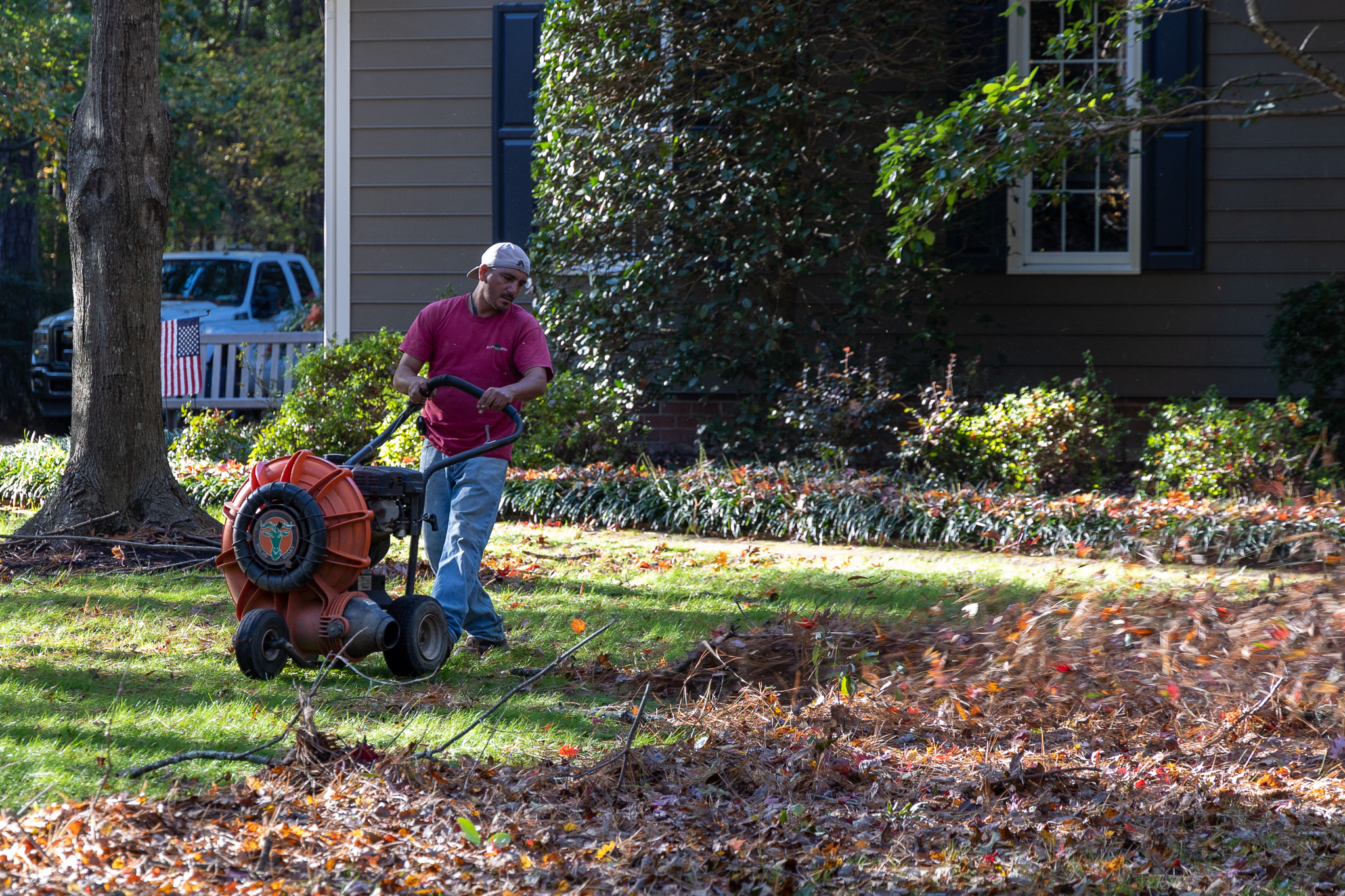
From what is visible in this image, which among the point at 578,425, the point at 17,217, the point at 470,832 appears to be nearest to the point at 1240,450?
the point at 578,425

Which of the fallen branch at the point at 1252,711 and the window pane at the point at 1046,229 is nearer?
the fallen branch at the point at 1252,711

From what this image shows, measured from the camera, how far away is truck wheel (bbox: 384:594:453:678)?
4.79 m

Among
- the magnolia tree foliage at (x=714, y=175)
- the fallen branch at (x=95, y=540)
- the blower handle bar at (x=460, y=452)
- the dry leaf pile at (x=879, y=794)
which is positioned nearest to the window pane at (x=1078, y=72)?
the magnolia tree foliage at (x=714, y=175)

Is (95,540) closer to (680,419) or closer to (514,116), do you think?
(680,419)

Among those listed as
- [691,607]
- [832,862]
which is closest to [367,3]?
[691,607]

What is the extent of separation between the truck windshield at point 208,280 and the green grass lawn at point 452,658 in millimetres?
7621

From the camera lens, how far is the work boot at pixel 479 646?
540 cm

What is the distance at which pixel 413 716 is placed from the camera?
4332 mm

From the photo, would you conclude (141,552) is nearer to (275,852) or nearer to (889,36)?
(275,852)

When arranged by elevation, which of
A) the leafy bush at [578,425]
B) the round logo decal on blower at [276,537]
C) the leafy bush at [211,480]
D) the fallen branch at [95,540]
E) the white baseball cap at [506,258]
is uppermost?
→ the white baseball cap at [506,258]

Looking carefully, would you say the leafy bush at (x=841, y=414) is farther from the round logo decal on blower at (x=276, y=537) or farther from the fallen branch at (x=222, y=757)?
the fallen branch at (x=222, y=757)

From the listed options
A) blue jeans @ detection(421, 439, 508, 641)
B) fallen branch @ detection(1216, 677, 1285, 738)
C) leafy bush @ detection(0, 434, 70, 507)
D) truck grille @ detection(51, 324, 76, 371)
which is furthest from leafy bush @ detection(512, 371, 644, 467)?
truck grille @ detection(51, 324, 76, 371)

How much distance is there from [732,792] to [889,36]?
26.7 feet

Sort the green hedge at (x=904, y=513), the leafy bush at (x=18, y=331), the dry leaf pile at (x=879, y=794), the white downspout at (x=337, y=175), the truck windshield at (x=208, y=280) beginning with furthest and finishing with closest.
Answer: the leafy bush at (x=18, y=331)
the truck windshield at (x=208, y=280)
the white downspout at (x=337, y=175)
the green hedge at (x=904, y=513)
the dry leaf pile at (x=879, y=794)
